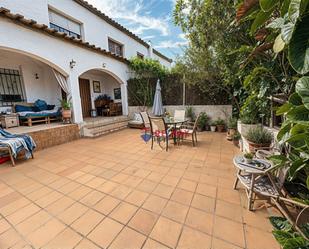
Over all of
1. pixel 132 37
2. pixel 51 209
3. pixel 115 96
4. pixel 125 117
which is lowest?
pixel 51 209

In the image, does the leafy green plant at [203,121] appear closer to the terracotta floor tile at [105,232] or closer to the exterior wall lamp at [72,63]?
the exterior wall lamp at [72,63]

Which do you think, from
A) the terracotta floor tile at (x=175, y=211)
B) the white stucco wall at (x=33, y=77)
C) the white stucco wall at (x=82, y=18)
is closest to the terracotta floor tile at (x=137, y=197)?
the terracotta floor tile at (x=175, y=211)

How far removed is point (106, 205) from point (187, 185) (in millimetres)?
1258

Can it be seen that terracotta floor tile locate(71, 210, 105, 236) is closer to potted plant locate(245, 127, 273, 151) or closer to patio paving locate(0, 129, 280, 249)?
patio paving locate(0, 129, 280, 249)

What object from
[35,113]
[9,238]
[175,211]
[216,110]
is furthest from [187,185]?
[35,113]

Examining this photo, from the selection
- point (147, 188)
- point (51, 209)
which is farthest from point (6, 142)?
point (147, 188)

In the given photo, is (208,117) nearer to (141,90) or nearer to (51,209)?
(141,90)

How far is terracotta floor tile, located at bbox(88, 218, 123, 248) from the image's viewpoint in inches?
61.0

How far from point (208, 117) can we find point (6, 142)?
659 centimetres

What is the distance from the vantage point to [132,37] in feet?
34.0

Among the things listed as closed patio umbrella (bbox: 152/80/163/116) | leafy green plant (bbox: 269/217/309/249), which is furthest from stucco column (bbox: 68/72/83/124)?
leafy green plant (bbox: 269/217/309/249)

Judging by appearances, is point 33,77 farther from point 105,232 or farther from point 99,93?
point 105,232

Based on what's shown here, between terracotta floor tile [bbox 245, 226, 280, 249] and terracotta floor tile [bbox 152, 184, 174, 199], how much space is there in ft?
3.31

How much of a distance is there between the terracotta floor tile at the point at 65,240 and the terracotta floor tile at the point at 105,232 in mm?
139
